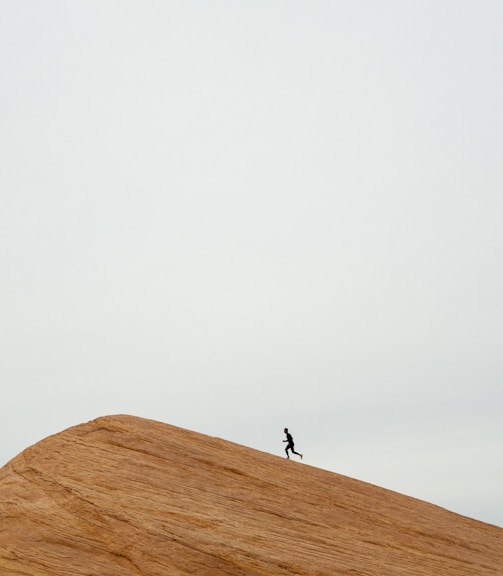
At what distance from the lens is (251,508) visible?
81.4 ft

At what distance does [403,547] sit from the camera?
83.6ft

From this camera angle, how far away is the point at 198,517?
2259 centimetres

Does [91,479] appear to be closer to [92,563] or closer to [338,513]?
[92,563]

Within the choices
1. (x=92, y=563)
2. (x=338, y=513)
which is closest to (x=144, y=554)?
(x=92, y=563)

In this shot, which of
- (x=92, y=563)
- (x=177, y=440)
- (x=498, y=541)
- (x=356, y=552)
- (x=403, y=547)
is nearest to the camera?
(x=92, y=563)

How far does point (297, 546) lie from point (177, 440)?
7.37 m

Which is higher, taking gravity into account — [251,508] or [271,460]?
[271,460]

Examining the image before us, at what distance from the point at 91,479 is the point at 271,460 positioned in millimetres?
7663

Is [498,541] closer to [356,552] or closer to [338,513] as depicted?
[338,513]

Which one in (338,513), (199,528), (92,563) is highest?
(338,513)

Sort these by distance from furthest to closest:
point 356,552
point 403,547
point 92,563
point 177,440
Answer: point 177,440 < point 403,547 < point 356,552 < point 92,563

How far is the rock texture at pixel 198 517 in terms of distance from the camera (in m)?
21.1

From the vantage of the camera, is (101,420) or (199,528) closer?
(199,528)

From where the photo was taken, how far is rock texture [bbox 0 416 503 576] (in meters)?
21.1
